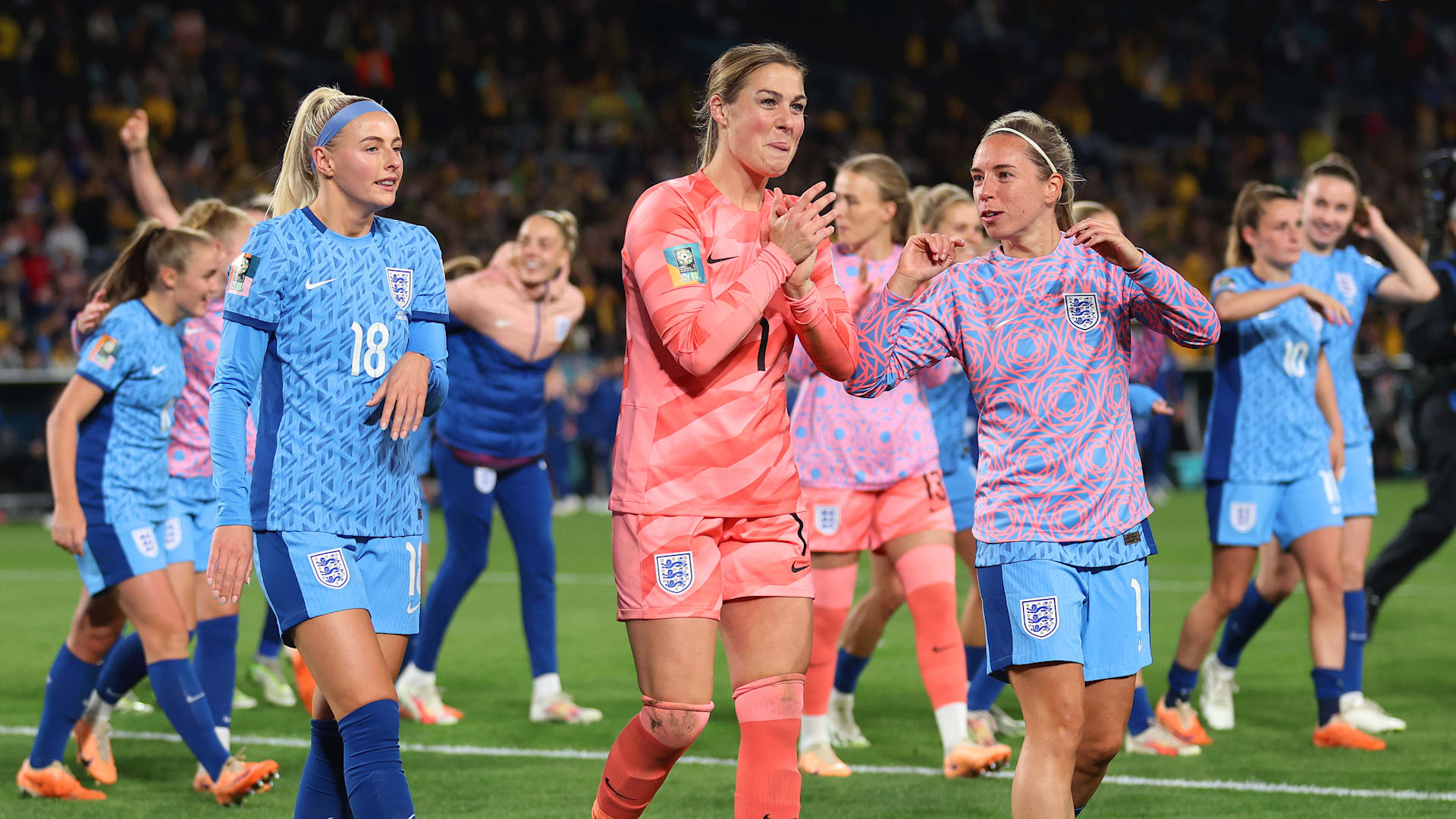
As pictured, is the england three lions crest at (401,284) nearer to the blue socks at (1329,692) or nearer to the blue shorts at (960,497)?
the blue shorts at (960,497)

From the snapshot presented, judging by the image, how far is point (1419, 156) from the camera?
27641 mm

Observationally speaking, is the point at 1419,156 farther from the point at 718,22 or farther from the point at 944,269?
the point at 944,269

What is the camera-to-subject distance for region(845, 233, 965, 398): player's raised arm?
162 inches

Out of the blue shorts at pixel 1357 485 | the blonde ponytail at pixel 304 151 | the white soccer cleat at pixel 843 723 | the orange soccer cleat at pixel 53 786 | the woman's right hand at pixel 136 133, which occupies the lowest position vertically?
the orange soccer cleat at pixel 53 786

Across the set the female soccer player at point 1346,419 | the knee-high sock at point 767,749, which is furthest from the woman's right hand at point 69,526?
the female soccer player at point 1346,419

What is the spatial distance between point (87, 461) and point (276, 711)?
7.74 feet

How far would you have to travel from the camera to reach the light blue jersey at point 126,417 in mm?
5660

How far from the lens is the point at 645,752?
397 centimetres

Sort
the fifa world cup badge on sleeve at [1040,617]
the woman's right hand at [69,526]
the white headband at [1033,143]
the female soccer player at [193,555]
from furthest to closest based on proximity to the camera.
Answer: the female soccer player at [193,555] < the woman's right hand at [69,526] < the white headband at [1033,143] < the fifa world cup badge on sleeve at [1040,617]

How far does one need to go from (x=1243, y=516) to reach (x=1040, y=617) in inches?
116

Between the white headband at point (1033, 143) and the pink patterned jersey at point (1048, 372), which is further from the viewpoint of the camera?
the white headband at point (1033, 143)

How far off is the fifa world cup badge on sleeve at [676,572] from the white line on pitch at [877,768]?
7.94 ft

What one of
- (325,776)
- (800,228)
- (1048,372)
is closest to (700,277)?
(800,228)

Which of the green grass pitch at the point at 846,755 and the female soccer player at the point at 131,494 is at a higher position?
the female soccer player at the point at 131,494
